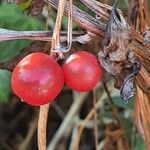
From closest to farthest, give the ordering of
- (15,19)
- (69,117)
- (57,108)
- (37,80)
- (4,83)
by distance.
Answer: (37,80) → (15,19) → (4,83) → (69,117) → (57,108)

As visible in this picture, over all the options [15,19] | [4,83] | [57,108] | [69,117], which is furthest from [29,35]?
[57,108]

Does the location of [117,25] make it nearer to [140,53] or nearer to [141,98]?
[140,53]

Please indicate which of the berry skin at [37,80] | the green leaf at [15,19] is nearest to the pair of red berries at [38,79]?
the berry skin at [37,80]

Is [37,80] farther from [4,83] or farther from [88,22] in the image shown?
[4,83]

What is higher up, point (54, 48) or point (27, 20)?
point (54, 48)

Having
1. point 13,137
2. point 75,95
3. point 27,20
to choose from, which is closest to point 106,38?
point 27,20

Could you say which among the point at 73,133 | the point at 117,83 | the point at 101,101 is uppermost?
the point at 117,83

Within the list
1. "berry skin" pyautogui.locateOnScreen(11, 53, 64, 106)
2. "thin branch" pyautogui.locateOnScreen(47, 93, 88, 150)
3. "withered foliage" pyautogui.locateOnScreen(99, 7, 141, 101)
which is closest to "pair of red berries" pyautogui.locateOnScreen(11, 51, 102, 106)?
"berry skin" pyautogui.locateOnScreen(11, 53, 64, 106)
